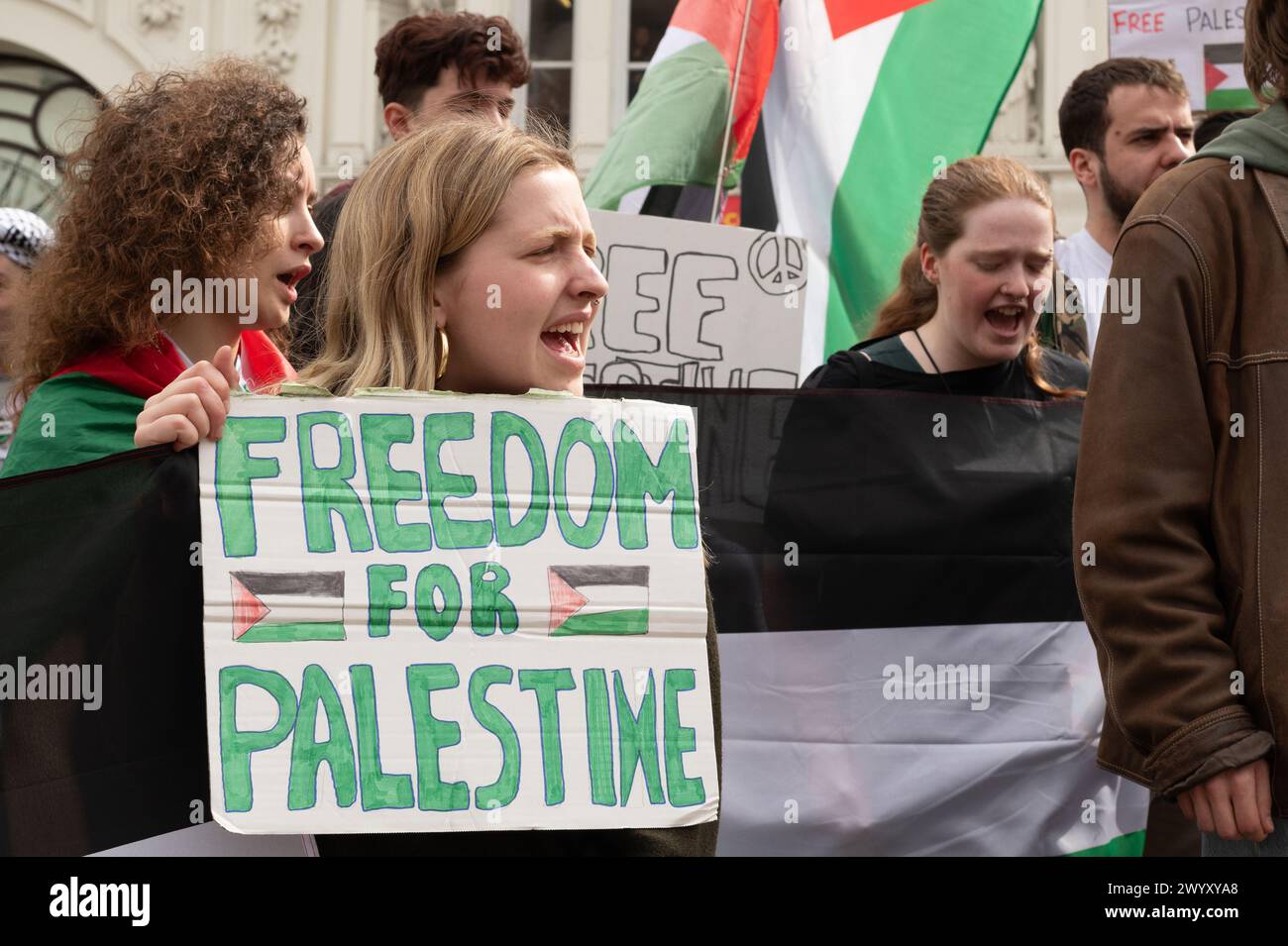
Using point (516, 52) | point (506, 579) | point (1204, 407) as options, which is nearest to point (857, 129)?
point (516, 52)

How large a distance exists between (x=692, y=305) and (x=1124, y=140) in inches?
60.2

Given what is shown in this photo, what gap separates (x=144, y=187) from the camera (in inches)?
90.0

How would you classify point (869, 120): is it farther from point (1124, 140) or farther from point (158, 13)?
point (158, 13)

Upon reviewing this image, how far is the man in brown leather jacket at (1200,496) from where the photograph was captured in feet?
6.54

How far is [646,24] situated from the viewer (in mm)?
12781

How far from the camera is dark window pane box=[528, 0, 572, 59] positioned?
507 inches

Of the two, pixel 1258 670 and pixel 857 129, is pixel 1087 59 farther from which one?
pixel 1258 670

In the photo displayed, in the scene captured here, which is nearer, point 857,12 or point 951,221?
point 951,221

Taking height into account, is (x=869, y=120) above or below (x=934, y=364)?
above

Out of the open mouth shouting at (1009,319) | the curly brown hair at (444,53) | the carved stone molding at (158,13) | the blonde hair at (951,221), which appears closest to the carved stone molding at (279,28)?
the carved stone molding at (158,13)

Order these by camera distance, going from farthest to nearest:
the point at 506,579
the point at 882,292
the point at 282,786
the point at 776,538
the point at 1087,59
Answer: the point at 1087,59
the point at 882,292
the point at 776,538
the point at 506,579
the point at 282,786

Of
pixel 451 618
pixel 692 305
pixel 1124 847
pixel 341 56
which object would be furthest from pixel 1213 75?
pixel 341 56

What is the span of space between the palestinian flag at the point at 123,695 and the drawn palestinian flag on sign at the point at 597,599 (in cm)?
42
